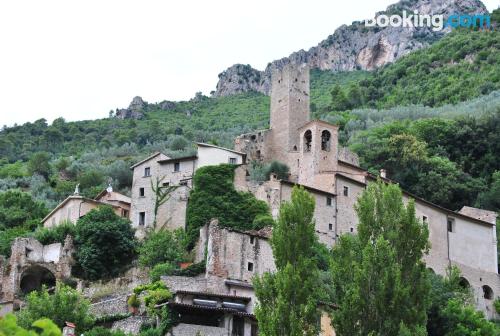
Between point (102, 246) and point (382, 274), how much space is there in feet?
79.3

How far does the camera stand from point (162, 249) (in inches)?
1917

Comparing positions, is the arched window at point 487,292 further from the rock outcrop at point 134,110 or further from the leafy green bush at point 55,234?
the rock outcrop at point 134,110

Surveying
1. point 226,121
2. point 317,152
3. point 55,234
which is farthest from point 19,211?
point 226,121

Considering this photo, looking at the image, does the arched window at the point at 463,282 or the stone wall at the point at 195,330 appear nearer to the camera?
the stone wall at the point at 195,330

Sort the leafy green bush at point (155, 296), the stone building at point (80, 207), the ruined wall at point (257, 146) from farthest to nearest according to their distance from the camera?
the ruined wall at point (257, 146) → the stone building at point (80, 207) → the leafy green bush at point (155, 296)

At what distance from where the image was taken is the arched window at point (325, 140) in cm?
5803

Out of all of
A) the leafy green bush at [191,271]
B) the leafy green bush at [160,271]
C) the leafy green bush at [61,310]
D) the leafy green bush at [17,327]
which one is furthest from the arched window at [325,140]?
the leafy green bush at [17,327]

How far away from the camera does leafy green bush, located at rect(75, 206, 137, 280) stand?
162 feet

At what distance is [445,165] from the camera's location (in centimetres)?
6675

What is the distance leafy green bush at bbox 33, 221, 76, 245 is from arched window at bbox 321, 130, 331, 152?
58.0 feet

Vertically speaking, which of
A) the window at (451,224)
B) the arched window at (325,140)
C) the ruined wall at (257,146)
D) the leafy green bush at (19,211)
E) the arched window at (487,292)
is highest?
the ruined wall at (257,146)

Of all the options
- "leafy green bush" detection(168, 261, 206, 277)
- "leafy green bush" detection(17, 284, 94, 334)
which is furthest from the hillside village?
"leafy green bush" detection(17, 284, 94, 334)

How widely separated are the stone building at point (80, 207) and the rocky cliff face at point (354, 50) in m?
78.0

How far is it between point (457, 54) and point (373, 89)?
1120 cm
